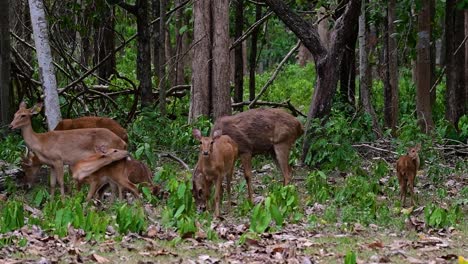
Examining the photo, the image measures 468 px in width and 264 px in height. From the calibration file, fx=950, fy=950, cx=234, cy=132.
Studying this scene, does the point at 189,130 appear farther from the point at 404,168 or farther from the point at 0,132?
the point at 404,168

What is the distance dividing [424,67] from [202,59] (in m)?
3.88

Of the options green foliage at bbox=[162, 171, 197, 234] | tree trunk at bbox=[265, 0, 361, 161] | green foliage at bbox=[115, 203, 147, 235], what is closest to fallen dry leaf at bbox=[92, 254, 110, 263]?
green foliage at bbox=[115, 203, 147, 235]

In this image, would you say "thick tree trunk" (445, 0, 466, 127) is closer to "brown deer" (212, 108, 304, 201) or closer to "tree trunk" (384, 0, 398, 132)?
"tree trunk" (384, 0, 398, 132)

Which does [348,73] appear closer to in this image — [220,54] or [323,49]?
[220,54]

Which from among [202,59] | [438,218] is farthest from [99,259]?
[202,59]

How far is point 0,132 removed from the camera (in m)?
15.2

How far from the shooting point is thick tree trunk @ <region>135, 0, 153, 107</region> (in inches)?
661

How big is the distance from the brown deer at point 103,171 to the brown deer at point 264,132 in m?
1.69

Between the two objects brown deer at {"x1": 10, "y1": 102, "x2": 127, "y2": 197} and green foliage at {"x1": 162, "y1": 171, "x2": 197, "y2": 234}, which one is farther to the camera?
brown deer at {"x1": 10, "y1": 102, "x2": 127, "y2": 197}

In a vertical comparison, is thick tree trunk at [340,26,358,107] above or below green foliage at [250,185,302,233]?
above

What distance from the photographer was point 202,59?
16547 mm

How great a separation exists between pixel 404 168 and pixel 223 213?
2.37 metres

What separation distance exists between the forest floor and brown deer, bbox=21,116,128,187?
2.80 metres

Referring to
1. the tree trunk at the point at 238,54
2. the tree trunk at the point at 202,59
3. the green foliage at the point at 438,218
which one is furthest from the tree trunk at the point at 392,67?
the green foliage at the point at 438,218
